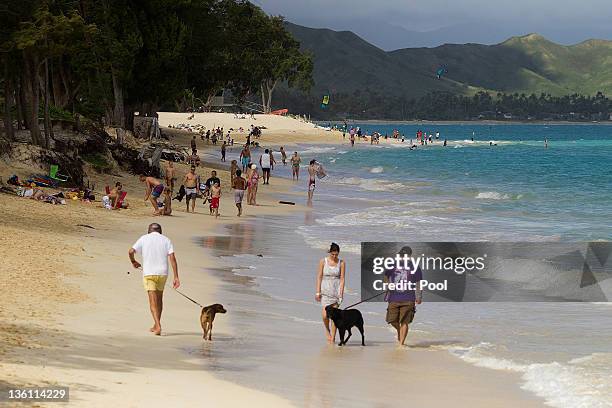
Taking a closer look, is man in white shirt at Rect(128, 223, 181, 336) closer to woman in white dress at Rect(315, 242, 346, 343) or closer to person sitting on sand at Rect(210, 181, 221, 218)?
woman in white dress at Rect(315, 242, 346, 343)

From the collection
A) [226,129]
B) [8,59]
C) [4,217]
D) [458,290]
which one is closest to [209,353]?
[458,290]

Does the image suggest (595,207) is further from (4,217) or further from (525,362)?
(525,362)

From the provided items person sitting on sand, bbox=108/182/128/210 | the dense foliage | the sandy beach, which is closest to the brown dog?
the sandy beach

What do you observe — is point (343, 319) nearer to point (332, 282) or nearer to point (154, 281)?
point (332, 282)

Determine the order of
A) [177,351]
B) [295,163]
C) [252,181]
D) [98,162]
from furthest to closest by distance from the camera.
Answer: [295,163] → [98,162] → [252,181] → [177,351]

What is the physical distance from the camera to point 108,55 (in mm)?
57000

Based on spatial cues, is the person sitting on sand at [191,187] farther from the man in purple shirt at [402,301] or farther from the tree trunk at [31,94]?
the man in purple shirt at [402,301]

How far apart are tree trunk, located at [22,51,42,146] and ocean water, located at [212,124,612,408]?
389 inches

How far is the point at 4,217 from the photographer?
75.2ft

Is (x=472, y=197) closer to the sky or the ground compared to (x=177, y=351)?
closer to the ground

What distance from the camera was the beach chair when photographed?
1283 inches

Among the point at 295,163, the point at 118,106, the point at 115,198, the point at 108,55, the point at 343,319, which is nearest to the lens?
the point at 343,319

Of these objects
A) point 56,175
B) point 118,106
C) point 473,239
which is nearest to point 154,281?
point 473,239

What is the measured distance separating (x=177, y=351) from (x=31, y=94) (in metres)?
26.9
